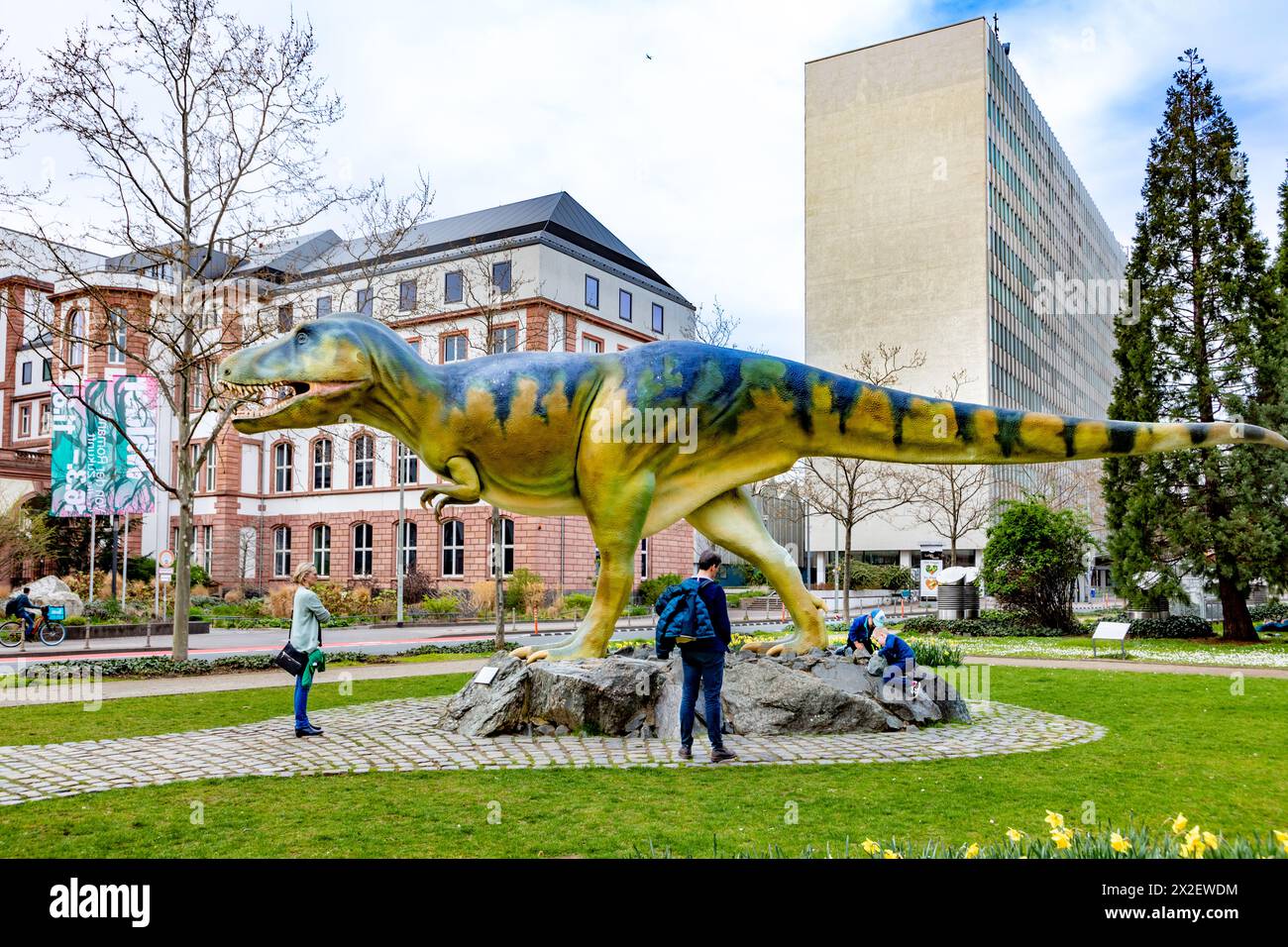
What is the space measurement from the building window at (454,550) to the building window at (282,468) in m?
10.1

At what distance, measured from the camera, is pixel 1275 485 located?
22844 millimetres

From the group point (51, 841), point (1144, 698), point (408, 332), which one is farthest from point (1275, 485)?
point (408, 332)

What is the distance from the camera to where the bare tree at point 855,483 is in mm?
25394

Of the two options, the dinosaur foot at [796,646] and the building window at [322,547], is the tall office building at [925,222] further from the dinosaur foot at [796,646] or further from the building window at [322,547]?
the dinosaur foot at [796,646]

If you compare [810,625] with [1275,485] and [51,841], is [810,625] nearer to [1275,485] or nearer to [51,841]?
[51,841]

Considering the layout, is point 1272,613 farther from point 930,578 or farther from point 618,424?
point 618,424

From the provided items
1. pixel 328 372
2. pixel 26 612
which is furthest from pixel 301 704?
pixel 26 612

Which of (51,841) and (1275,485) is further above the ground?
(1275,485)

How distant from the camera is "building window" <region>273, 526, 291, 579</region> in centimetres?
4622

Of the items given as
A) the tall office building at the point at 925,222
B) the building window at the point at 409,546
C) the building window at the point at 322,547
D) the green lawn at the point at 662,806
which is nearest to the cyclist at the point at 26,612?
the green lawn at the point at 662,806

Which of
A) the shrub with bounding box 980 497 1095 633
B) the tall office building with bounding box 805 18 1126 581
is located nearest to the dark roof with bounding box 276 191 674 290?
the tall office building with bounding box 805 18 1126 581

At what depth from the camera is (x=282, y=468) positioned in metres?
46.8
